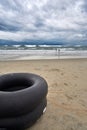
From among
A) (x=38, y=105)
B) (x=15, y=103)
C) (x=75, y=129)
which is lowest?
(x=75, y=129)

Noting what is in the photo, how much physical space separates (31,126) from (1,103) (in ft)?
2.31

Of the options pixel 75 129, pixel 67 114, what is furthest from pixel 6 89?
pixel 75 129

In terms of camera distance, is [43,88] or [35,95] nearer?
[35,95]

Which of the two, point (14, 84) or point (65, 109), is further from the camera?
point (14, 84)

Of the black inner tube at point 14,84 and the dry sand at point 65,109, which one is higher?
the black inner tube at point 14,84

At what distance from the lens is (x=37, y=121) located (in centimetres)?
278

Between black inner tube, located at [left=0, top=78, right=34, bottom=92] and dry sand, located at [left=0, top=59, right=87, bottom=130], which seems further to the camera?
black inner tube, located at [left=0, top=78, right=34, bottom=92]

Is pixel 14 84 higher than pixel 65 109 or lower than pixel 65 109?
higher

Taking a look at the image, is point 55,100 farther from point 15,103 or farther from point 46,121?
point 15,103

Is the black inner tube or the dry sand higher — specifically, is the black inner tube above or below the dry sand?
above

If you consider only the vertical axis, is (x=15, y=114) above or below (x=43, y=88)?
below

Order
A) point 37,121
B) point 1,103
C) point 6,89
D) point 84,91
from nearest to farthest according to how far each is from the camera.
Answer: point 1,103 < point 37,121 < point 6,89 < point 84,91

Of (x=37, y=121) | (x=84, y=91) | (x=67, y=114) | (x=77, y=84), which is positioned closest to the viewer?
(x=37, y=121)

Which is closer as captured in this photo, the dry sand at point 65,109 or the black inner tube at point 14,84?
the dry sand at point 65,109
